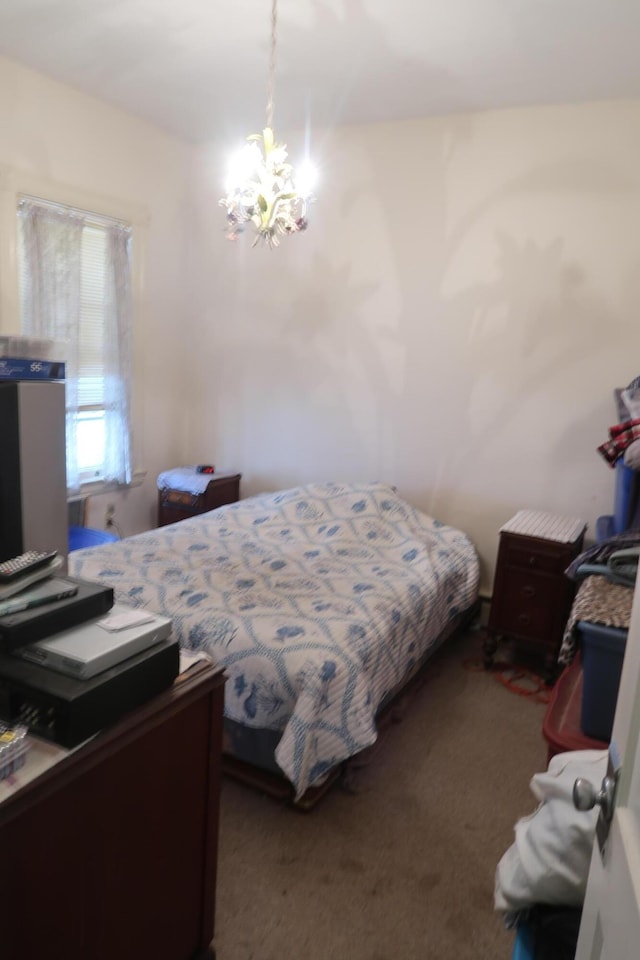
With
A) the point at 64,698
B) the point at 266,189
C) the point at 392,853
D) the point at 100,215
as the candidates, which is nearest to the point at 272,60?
the point at 266,189

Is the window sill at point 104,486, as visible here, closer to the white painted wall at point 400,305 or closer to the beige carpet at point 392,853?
the white painted wall at point 400,305

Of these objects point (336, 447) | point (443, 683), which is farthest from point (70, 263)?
point (443, 683)

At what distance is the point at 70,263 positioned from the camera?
3512mm

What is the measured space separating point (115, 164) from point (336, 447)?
2.09m

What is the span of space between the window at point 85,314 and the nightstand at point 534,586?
234 centimetres

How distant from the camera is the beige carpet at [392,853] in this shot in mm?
1702

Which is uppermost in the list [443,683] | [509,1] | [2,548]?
[509,1]

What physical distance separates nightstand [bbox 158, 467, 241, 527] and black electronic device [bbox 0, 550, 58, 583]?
272cm

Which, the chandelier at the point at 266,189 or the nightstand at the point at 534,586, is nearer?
the chandelier at the point at 266,189

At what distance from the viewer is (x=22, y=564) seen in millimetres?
1208

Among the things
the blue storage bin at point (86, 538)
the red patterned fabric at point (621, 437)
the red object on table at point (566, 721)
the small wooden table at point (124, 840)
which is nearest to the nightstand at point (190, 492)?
the blue storage bin at point (86, 538)

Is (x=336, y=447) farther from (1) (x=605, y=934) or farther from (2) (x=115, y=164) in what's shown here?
Answer: (1) (x=605, y=934)

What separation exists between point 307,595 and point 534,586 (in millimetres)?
1177

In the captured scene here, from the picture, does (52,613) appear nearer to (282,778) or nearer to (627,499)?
(282,778)
